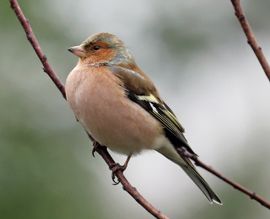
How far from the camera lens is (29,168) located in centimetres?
1134

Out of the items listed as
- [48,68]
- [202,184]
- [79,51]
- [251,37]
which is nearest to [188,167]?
[202,184]

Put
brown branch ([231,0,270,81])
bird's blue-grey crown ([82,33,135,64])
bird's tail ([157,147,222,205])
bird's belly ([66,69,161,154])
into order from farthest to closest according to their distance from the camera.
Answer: bird's blue-grey crown ([82,33,135,64]), bird's tail ([157,147,222,205]), bird's belly ([66,69,161,154]), brown branch ([231,0,270,81])

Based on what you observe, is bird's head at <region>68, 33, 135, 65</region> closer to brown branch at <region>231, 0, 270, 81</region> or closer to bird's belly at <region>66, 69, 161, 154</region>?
bird's belly at <region>66, 69, 161, 154</region>

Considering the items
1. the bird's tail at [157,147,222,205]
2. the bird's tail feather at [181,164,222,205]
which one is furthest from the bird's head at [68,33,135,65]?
the bird's tail feather at [181,164,222,205]

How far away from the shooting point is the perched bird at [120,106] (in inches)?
219

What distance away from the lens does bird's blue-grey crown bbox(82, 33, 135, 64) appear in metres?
6.26

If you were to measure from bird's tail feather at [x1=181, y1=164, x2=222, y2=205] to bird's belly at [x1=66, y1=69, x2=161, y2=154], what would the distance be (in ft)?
1.36

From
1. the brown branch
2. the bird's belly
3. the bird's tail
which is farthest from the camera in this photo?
the bird's tail

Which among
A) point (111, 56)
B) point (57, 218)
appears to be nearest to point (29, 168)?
point (57, 218)

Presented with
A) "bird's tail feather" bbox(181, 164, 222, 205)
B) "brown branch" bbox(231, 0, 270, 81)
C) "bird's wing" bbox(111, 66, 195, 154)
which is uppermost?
"brown branch" bbox(231, 0, 270, 81)

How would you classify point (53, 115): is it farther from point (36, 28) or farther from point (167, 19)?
point (167, 19)

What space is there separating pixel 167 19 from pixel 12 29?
3.88 m

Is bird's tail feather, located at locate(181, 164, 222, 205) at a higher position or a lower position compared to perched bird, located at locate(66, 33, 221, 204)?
lower

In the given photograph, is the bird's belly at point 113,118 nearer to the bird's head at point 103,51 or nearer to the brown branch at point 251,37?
the bird's head at point 103,51
